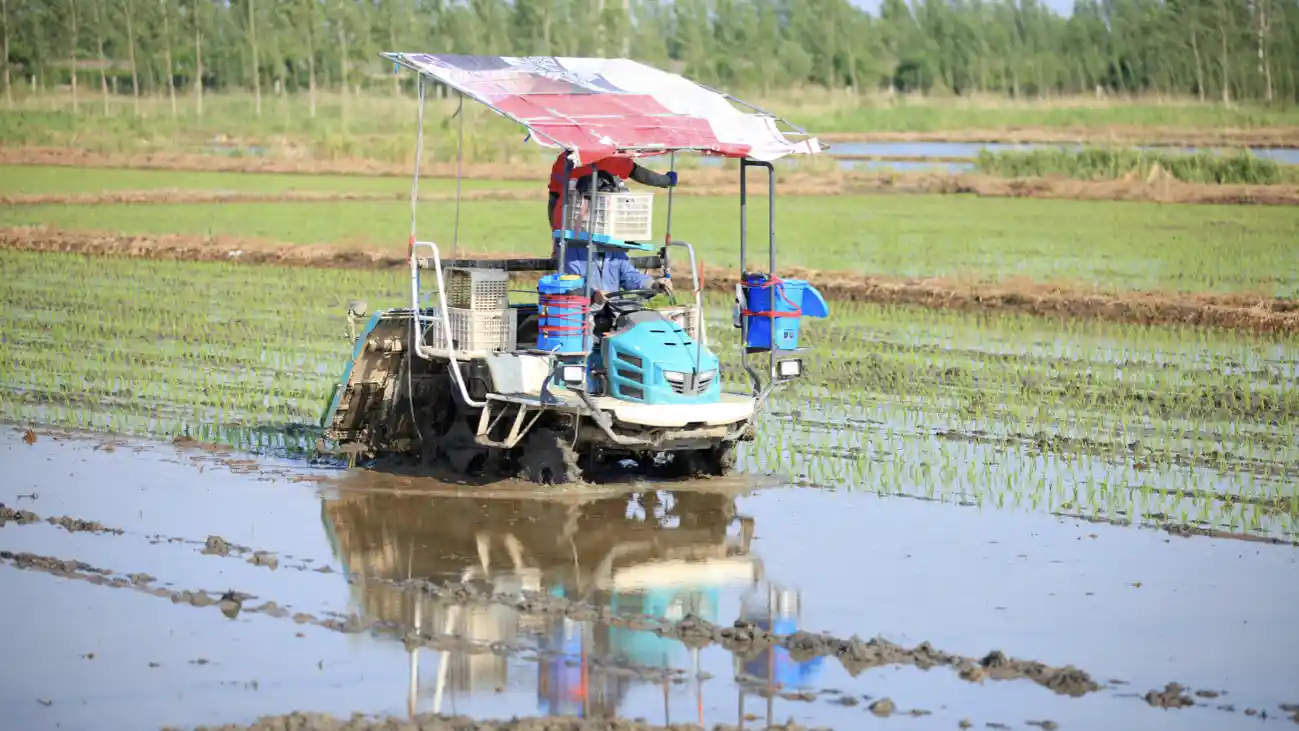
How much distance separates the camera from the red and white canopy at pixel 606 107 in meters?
11.6

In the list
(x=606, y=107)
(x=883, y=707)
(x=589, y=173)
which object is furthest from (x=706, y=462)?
(x=883, y=707)

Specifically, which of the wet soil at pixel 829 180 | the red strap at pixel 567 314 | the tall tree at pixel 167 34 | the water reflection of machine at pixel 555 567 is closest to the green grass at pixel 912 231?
the wet soil at pixel 829 180

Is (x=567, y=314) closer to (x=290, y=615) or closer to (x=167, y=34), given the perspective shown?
(x=290, y=615)

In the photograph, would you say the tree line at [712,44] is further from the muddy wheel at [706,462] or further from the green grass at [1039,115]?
the muddy wheel at [706,462]

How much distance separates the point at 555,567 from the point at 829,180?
28.5m

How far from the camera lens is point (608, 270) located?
1248cm

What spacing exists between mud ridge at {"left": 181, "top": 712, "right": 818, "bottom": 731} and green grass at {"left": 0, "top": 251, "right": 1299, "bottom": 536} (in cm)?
497

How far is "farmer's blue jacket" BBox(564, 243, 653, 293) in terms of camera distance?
40.6ft

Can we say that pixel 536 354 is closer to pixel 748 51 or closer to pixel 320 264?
pixel 320 264

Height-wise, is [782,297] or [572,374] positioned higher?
[782,297]

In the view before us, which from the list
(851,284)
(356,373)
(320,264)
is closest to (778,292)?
(356,373)

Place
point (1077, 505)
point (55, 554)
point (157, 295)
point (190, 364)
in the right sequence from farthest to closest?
point (157, 295) → point (190, 364) → point (1077, 505) → point (55, 554)

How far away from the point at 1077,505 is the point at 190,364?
876 centimetres

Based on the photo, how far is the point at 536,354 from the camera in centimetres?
1227
